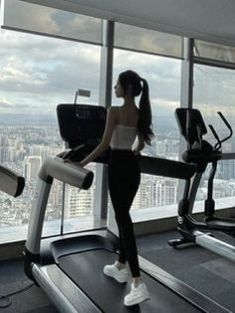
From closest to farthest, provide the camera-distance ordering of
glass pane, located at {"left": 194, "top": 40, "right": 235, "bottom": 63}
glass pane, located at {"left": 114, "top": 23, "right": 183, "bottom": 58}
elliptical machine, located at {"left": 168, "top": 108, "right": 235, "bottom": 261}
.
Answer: elliptical machine, located at {"left": 168, "top": 108, "right": 235, "bottom": 261} → glass pane, located at {"left": 114, "top": 23, "right": 183, "bottom": 58} → glass pane, located at {"left": 194, "top": 40, "right": 235, "bottom": 63}

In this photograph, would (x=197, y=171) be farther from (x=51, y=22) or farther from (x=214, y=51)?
(x=51, y=22)

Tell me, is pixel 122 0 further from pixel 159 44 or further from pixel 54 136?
pixel 54 136

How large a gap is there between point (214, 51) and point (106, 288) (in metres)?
4.08

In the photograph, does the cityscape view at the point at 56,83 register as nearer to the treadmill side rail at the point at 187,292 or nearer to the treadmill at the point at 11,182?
the treadmill side rail at the point at 187,292

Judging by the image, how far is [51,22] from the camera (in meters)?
3.99

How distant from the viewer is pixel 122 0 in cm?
376

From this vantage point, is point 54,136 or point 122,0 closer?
point 122,0

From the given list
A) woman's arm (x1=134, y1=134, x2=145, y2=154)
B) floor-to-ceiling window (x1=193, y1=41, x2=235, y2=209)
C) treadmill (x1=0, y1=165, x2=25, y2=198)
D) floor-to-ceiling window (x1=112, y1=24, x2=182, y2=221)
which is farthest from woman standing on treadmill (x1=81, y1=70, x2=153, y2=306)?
floor-to-ceiling window (x1=193, y1=41, x2=235, y2=209)

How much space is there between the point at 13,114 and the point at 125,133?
72.5 inches

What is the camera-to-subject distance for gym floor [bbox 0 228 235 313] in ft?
9.36

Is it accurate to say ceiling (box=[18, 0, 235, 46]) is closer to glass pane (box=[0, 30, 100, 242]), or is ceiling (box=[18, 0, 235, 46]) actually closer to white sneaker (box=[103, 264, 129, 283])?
glass pane (box=[0, 30, 100, 242])

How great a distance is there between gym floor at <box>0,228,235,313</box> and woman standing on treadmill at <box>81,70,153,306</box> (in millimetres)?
750

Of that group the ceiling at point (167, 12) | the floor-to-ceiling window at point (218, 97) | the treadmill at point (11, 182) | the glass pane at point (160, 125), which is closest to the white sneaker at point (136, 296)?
the treadmill at point (11, 182)

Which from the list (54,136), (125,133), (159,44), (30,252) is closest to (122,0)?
(159,44)
